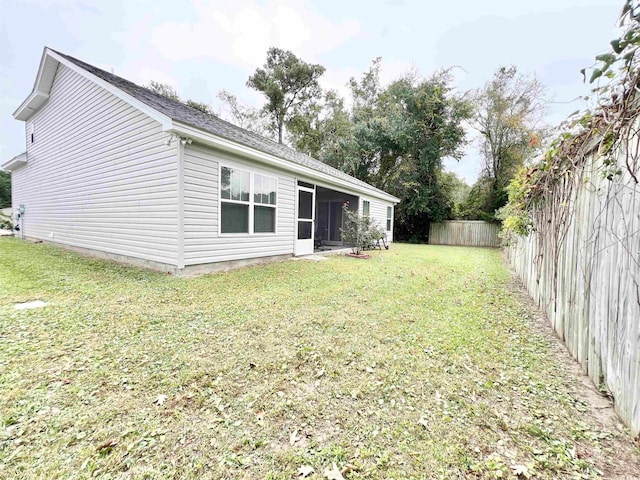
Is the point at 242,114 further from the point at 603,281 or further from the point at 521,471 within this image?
the point at 521,471

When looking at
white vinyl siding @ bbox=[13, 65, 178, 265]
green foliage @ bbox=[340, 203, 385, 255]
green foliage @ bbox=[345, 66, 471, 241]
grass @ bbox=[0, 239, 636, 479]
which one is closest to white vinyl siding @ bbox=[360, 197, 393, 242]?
green foliage @ bbox=[340, 203, 385, 255]

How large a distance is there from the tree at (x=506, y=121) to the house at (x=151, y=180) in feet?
45.0

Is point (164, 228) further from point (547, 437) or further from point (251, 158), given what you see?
point (547, 437)

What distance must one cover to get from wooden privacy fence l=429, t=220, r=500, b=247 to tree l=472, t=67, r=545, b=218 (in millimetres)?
1046

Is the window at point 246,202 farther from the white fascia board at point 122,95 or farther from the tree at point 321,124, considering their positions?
the tree at point 321,124

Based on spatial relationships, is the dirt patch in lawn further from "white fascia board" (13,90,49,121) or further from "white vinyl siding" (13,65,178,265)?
"white fascia board" (13,90,49,121)

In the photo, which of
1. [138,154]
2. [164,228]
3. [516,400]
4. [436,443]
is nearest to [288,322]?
[436,443]

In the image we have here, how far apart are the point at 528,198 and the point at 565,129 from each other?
199 centimetres

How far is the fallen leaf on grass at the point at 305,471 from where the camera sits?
4.63 ft

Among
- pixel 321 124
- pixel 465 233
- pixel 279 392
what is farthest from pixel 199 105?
pixel 279 392

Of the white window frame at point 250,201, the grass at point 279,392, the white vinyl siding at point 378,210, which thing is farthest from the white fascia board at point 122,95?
the white vinyl siding at point 378,210

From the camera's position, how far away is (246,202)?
6699mm

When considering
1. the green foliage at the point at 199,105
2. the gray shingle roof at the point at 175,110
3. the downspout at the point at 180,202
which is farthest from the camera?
the green foliage at the point at 199,105

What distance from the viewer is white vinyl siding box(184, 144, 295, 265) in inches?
216
